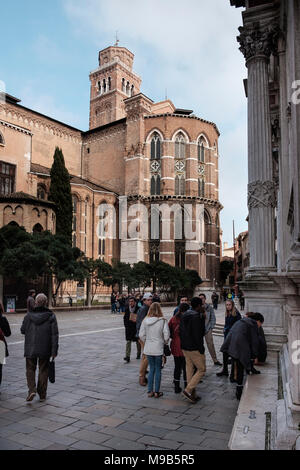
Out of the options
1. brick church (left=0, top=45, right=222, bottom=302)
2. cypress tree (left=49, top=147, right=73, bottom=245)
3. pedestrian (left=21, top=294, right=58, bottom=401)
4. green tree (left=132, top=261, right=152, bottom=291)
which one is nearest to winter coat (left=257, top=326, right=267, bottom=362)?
pedestrian (left=21, top=294, right=58, bottom=401)

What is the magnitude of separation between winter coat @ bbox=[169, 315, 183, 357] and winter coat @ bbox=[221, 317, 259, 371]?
3.20 ft

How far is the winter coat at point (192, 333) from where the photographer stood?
6.10m

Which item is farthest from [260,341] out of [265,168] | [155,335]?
[265,168]

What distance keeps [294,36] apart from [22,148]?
3473 cm

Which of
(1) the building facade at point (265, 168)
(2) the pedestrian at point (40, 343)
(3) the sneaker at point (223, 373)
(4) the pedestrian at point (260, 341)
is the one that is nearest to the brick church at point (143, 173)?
(1) the building facade at point (265, 168)

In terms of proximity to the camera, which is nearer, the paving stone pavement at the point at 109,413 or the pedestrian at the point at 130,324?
the paving stone pavement at the point at 109,413

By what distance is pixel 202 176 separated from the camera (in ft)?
147

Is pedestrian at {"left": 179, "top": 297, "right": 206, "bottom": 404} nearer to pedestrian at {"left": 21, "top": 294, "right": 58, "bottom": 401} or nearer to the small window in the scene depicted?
pedestrian at {"left": 21, "top": 294, "right": 58, "bottom": 401}

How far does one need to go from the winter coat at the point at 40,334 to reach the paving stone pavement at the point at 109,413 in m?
0.79

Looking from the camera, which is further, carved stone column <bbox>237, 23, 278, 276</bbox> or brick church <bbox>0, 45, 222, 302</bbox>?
brick church <bbox>0, 45, 222, 302</bbox>

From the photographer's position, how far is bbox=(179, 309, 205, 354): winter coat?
20.0ft

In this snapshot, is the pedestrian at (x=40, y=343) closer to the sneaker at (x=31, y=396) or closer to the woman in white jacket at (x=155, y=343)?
the sneaker at (x=31, y=396)

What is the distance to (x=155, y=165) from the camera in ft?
142

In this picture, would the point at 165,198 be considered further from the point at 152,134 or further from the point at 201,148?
the point at 201,148
